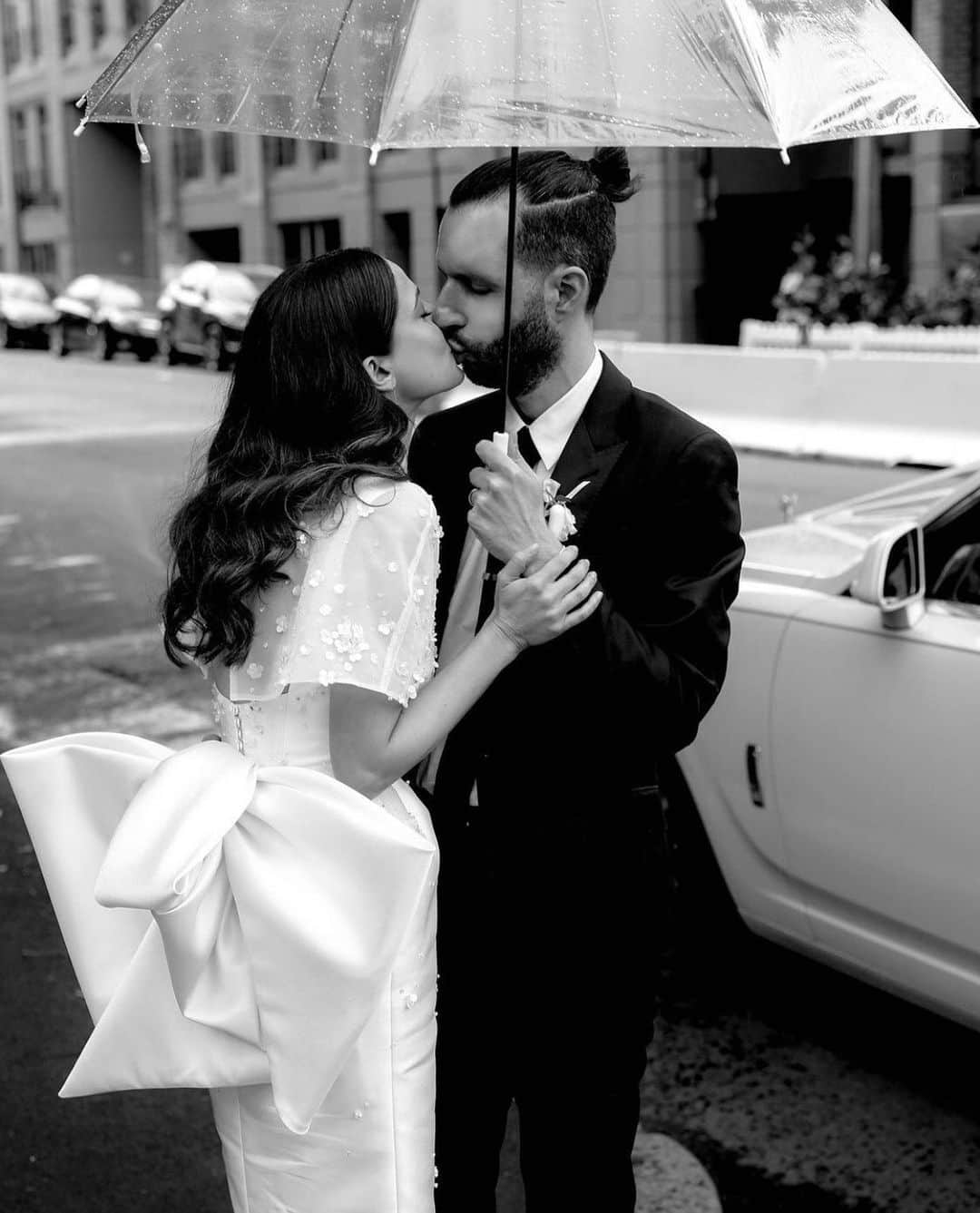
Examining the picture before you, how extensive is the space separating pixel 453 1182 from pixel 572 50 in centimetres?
185

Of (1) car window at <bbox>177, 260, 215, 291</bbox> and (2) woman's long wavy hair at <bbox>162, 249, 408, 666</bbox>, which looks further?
(1) car window at <bbox>177, 260, 215, 291</bbox>

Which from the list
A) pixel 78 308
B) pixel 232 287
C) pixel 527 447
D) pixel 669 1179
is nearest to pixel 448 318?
pixel 527 447

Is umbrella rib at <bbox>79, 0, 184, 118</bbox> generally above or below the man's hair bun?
above

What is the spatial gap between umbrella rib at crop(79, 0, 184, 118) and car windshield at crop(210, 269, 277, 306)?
81.7 ft

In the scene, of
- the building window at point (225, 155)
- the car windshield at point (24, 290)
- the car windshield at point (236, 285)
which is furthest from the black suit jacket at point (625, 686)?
the building window at point (225, 155)

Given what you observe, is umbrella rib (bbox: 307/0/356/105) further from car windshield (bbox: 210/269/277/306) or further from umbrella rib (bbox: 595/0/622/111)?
car windshield (bbox: 210/269/277/306)

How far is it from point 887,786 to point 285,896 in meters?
1.83

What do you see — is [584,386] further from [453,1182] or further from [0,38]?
[0,38]

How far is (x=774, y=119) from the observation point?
2.45 metres

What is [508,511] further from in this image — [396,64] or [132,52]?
[132,52]

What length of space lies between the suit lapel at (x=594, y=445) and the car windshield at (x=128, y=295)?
1193 inches

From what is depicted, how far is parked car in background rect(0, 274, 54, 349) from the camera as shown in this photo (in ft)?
119

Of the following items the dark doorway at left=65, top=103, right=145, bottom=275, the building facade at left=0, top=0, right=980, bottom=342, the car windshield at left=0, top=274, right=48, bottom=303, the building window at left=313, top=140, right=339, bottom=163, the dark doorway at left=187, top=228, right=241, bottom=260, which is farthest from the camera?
the dark doorway at left=65, top=103, right=145, bottom=275

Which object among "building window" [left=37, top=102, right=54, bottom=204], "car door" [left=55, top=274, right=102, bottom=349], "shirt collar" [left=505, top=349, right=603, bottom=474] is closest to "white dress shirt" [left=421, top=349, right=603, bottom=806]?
"shirt collar" [left=505, top=349, right=603, bottom=474]
